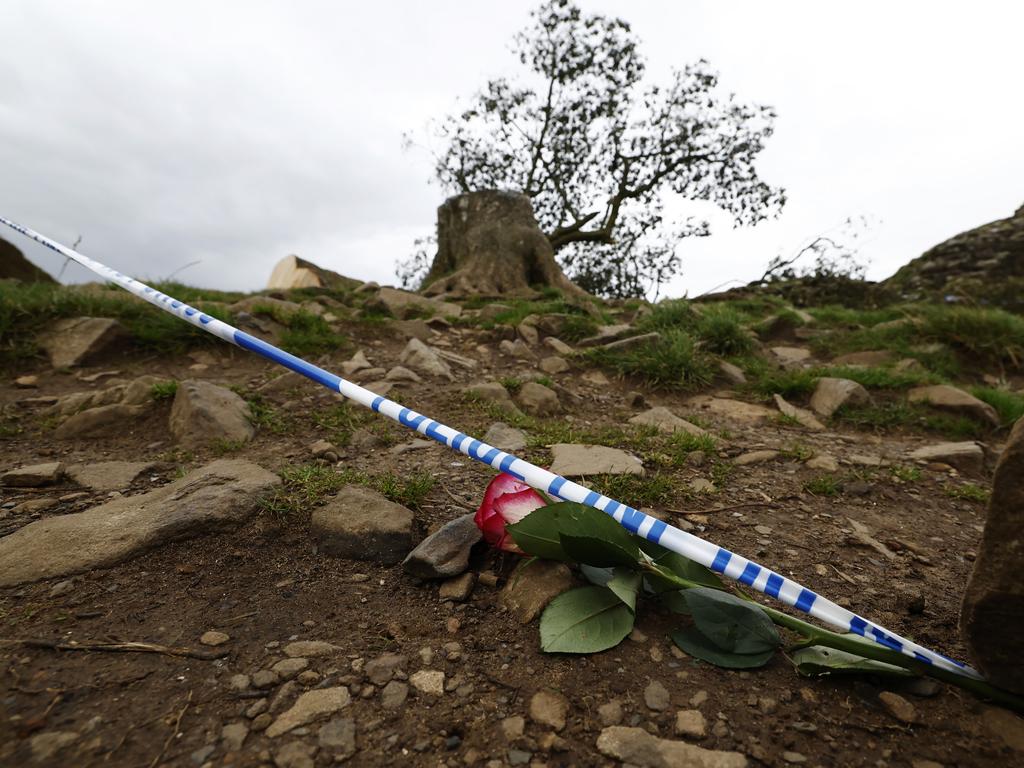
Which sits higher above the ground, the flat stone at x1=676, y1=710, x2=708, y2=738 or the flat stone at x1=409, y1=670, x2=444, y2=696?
the flat stone at x1=676, y1=710, x2=708, y2=738

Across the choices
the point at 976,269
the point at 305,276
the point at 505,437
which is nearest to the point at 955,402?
the point at 505,437

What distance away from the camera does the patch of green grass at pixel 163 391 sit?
293cm

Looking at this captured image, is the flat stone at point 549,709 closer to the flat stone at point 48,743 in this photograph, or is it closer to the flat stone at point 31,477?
the flat stone at point 48,743

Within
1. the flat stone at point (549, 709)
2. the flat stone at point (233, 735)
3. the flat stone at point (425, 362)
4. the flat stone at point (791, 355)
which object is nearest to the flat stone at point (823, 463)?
the flat stone at point (549, 709)

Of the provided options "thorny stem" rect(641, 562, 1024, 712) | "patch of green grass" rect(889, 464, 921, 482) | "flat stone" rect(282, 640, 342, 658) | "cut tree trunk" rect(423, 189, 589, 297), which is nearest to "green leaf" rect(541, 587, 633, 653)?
"thorny stem" rect(641, 562, 1024, 712)

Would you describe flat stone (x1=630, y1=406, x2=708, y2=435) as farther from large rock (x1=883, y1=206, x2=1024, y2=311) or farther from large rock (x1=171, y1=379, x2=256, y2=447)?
large rock (x1=883, y1=206, x2=1024, y2=311)

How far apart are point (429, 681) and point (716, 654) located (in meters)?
0.61

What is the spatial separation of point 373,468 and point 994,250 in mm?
11040

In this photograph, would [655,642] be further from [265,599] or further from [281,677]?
[265,599]

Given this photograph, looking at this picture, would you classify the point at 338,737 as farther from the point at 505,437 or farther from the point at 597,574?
the point at 505,437

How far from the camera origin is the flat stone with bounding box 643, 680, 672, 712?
1062 millimetres

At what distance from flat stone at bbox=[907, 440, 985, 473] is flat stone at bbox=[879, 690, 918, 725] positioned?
2.29 metres

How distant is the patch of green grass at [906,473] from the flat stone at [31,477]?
3.62 m

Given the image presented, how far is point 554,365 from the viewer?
4348mm
